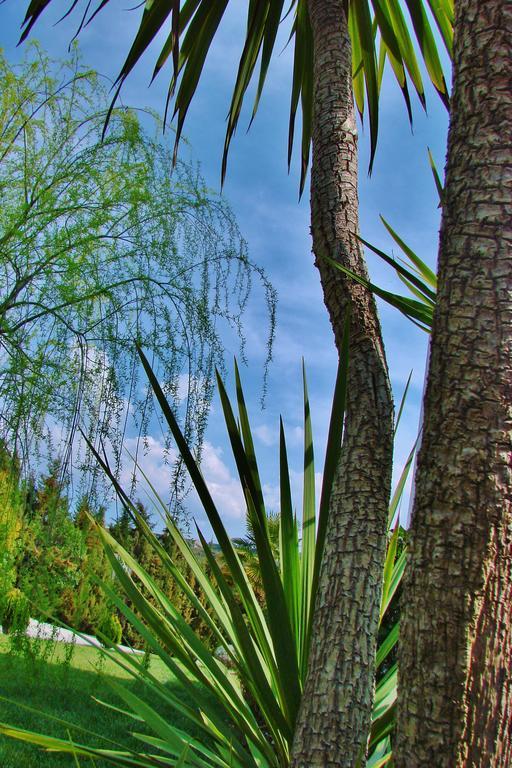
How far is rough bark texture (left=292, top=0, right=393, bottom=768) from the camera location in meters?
1.47

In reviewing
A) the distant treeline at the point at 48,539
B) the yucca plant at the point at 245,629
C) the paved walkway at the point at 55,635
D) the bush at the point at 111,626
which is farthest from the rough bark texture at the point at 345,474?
the bush at the point at 111,626

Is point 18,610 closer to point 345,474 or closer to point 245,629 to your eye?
point 245,629

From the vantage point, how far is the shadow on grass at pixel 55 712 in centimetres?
356

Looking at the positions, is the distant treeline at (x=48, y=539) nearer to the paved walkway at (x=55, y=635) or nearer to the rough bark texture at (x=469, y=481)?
the paved walkway at (x=55, y=635)

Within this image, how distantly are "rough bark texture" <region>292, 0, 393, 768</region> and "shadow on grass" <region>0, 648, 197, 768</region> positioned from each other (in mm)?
2083

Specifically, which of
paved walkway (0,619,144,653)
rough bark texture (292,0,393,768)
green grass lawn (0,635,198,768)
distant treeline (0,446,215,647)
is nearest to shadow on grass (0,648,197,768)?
green grass lawn (0,635,198,768)

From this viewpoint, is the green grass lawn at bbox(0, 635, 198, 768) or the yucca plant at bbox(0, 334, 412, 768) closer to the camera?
the yucca plant at bbox(0, 334, 412, 768)

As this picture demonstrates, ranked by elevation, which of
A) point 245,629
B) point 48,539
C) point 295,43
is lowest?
point 245,629

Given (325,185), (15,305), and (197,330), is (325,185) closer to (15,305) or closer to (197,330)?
(197,330)

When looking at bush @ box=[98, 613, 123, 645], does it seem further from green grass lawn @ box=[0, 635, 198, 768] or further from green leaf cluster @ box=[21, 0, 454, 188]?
green leaf cluster @ box=[21, 0, 454, 188]

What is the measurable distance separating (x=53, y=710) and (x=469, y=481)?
432 centimetres

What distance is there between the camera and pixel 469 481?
1.08 metres

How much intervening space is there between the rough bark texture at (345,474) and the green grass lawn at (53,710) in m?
2.11

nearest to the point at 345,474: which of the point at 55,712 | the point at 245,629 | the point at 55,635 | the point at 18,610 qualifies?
the point at 245,629
